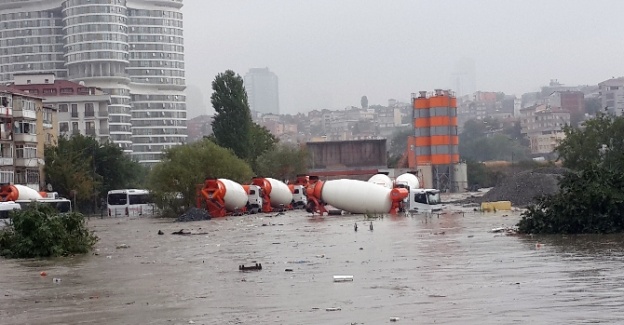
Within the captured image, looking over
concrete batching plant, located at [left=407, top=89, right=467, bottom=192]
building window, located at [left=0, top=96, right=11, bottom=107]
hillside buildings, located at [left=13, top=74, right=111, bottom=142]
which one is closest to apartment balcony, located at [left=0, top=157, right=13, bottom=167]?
building window, located at [left=0, top=96, right=11, bottom=107]

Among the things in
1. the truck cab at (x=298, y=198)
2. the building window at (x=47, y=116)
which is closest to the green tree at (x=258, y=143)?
the building window at (x=47, y=116)

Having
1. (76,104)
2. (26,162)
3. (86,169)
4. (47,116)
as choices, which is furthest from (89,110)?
(26,162)

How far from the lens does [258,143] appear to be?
348ft

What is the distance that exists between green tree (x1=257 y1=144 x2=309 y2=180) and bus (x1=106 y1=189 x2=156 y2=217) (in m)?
16.4

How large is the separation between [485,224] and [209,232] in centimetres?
1165

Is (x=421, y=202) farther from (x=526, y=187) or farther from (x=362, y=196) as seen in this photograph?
(x=526, y=187)

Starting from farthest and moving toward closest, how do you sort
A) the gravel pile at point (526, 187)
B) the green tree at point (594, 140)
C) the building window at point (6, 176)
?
the building window at point (6, 176)
the green tree at point (594, 140)
the gravel pile at point (526, 187)

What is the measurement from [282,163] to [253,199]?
3073 cm

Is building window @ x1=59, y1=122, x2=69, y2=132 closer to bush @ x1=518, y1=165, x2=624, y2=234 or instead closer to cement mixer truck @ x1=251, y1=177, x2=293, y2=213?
cement mixer truck @ x1=251, y1=177, x2=293, y2=213

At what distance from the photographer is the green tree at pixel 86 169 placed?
278 feet

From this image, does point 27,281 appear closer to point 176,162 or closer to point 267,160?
point 176,162

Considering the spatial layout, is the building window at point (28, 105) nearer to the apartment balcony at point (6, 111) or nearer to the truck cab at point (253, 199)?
the apartment balcony at point (6, 111)

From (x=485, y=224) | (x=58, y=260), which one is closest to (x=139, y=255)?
(x=58, y=260)

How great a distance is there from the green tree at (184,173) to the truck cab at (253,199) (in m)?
3.62
